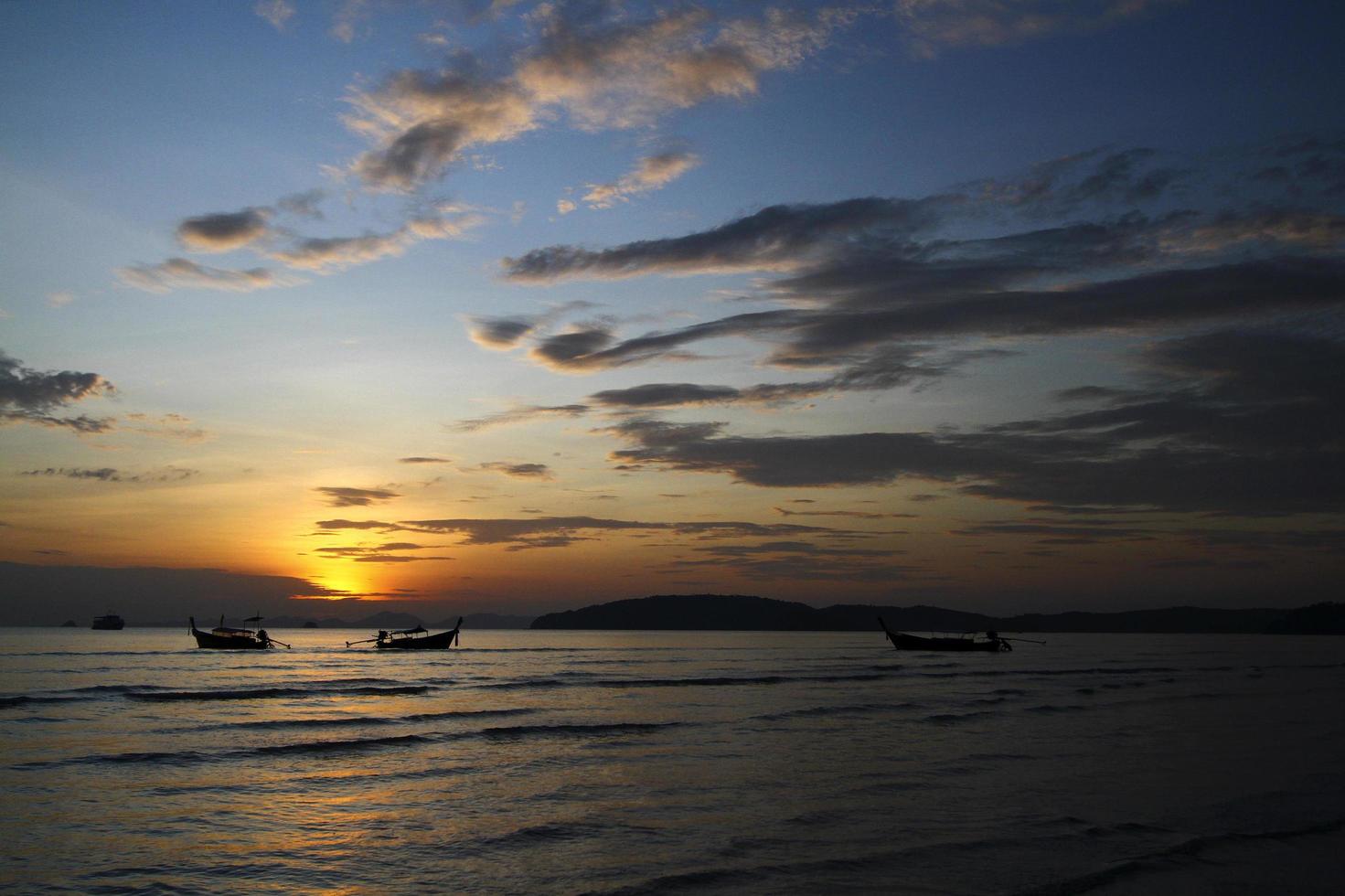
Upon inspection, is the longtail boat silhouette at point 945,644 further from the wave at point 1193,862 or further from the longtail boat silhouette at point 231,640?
the wave at point 1193,862

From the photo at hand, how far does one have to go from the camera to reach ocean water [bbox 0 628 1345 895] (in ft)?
44.8

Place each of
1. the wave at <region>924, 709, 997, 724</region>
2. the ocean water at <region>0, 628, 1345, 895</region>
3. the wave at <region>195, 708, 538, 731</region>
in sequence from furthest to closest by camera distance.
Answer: the wave at <region>924, 709, 997, 724</region> < the wave at <region>195, 708, 538, 731</region> < the ocean water at <region>0, 628, 1345, 895</region>

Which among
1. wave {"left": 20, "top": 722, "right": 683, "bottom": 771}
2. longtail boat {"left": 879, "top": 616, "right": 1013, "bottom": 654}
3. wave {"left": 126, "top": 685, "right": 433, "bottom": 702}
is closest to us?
wave {"left": 20, "top": 722, "right": 683, "bottom": 771}

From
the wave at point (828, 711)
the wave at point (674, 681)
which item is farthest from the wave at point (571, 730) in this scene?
the wave at point (674, 681)

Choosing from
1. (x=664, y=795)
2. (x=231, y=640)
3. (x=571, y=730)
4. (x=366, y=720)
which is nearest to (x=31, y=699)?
(x=366, y=720)

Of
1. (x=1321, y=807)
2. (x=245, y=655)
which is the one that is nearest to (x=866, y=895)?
(x=1321, y=807)

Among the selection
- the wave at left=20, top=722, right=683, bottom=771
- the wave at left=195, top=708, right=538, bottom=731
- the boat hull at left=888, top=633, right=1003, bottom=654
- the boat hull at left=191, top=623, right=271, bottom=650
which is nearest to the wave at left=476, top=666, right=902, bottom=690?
the wave at left=195, top=708, right=538, bottom=731

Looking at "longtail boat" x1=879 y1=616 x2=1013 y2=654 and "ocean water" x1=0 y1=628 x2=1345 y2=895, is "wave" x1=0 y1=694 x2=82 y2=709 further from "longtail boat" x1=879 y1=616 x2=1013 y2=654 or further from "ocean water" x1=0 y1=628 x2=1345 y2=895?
"longtail boat" x1=879 y1=616 x2=1013 y2=654

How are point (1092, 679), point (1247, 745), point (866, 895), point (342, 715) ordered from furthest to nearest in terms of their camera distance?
point (1092, 679)
point (342, 715)
point (1247, 745)
point (866, 895)

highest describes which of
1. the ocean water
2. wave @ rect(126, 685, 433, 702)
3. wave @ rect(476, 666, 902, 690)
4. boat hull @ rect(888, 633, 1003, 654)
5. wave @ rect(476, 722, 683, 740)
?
the ocean water

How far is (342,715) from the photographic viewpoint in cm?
3725

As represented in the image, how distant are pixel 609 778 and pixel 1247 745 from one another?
20.3 meters

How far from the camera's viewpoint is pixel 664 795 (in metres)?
19.8

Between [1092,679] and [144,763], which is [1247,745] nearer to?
[144,763]
